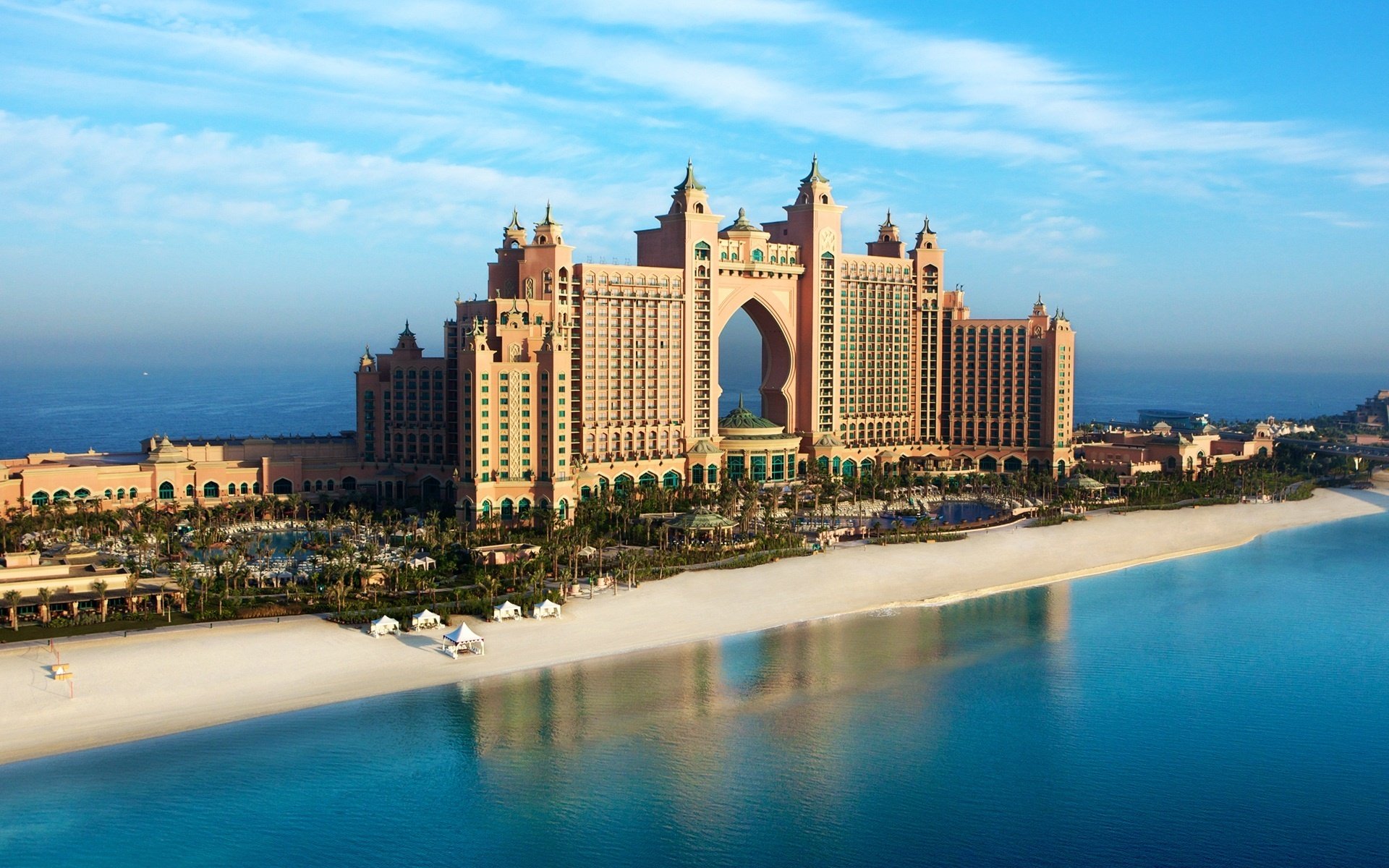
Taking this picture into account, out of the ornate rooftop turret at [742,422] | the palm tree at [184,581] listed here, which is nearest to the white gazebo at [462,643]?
the palm tree at [184,581]

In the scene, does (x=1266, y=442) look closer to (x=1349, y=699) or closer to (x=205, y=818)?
(x=1349, y=699)

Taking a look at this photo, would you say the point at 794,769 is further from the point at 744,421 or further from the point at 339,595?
A: the point at 744,421

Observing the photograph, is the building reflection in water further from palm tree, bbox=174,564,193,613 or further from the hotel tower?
the hotel tower

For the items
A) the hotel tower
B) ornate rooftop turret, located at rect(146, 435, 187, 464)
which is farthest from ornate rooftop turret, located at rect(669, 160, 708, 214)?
ornate rooftop turret, located at rect(146, 435, 187, 464)

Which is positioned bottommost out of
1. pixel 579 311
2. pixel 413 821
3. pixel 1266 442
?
pixel 413 821

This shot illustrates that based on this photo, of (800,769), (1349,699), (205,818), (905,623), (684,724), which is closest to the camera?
(205,818)

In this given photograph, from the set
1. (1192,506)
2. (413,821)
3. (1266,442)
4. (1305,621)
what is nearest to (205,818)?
(413,821)

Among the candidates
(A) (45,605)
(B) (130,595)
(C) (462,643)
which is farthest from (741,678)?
(A) (45,605)
